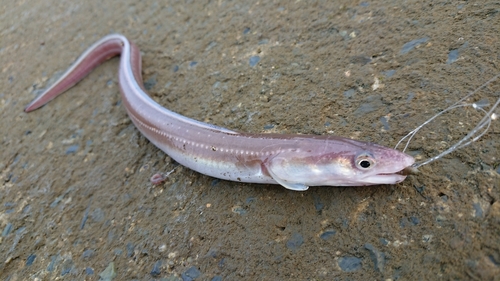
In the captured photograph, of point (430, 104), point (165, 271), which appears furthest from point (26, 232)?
point (430, 104)

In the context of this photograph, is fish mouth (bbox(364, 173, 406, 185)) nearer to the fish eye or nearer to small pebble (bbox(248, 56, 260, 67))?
the fish eye

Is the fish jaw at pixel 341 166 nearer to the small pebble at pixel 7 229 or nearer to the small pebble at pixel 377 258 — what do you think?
the small pebble at pixel 377 258

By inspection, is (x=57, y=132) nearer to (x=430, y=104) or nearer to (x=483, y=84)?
(x=430, y=104)

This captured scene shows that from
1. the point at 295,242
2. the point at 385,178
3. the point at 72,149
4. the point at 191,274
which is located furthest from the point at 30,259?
the point at 385,178

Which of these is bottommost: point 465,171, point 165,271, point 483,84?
point 165,271

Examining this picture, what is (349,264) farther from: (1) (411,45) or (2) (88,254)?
(2) (88,254)

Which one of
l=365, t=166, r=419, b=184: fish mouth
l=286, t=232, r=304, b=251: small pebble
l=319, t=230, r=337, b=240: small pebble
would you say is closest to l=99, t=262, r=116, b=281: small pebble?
l=286, t=232, r=304, b=251: small pebble

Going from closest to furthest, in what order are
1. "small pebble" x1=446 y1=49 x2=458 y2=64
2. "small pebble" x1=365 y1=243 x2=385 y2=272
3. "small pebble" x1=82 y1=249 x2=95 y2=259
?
"small pebble" x1=365 y1=243 x2=385 y2=272 < "small pebble" x1=446 y1=49 x2=458 y2=64 < "small pebble" x1=82 y1=249 x2=95 y2=259
